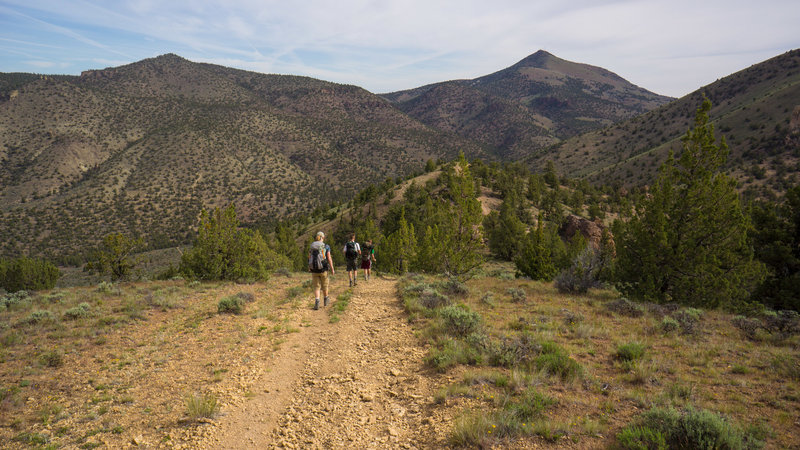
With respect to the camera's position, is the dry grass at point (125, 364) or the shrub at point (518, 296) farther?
the shrub at point (518, 296)

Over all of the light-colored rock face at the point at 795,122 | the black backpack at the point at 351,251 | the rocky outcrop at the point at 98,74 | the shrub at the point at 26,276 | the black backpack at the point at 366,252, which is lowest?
the shrub at the point at 26,276

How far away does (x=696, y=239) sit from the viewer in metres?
13.2

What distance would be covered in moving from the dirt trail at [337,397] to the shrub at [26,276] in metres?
54.5

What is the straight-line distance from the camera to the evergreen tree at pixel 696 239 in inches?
498

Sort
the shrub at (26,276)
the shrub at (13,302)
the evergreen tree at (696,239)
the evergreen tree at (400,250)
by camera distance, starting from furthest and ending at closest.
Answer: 1. the shrub at (26,276)
2. the evergreen tree at (400,250)
3. the evergreen tree at (696,239)
4. the shrub at (13,302)

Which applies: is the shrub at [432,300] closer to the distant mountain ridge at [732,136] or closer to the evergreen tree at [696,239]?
the evergreen tree at [696,239]

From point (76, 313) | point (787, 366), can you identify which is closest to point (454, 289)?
point (787, 366)

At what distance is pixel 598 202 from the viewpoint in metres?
55.9

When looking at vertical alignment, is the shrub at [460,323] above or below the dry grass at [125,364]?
above

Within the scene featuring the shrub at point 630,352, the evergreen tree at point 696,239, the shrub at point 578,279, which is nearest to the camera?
the shrub at point 630,352

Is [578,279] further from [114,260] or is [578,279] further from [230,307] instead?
[114,260]

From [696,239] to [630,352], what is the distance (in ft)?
31.9

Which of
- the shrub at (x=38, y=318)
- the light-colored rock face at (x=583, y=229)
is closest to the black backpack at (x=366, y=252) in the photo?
the shrub at (x=38, y=318)

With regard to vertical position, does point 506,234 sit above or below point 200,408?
below
